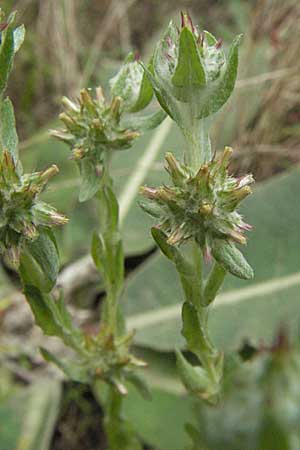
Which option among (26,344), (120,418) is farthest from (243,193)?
(26,344)

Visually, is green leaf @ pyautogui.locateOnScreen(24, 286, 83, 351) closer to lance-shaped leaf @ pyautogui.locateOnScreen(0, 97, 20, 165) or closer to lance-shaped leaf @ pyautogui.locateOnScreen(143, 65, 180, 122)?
lance-shaped leaf @ pyautogui.locateOnScreen(0, 97, 20, 165)

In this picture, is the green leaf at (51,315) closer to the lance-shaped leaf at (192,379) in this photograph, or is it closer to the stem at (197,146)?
the lance-shaped leaf at (192,379)

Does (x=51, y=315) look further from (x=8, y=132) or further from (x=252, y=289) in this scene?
(x=252, y=289)

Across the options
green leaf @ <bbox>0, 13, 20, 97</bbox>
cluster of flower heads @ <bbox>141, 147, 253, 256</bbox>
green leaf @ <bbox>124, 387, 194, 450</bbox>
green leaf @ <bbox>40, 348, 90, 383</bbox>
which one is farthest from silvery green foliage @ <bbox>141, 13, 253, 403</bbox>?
green leaf @ <bbox>124, 387, 194, 450</bbox>

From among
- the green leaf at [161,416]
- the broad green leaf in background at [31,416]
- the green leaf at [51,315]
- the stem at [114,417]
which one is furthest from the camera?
the broad green leaf in background at [31,416]

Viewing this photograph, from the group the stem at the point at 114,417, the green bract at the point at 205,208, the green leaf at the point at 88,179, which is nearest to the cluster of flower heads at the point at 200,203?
the green bract at the point at 205,208

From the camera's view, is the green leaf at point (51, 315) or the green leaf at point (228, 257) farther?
the green leaf at point (51, 315)

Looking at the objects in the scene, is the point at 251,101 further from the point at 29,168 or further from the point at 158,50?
the point at 158,50
